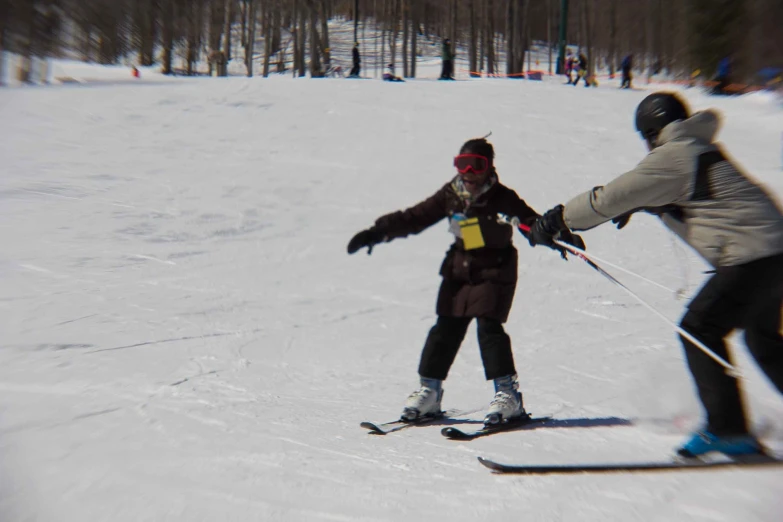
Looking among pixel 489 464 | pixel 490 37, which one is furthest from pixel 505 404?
pixel 490 37

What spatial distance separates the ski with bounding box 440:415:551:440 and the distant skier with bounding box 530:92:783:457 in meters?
0.91

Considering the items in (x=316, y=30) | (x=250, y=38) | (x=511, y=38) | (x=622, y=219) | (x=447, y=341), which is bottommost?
(x=447, y=341)

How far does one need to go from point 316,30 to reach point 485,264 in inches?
1096

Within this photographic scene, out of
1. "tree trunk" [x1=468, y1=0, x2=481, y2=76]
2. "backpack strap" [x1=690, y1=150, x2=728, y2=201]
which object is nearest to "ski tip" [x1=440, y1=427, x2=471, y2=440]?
"backpack strap" [x1=690, y1=150, x2=728, y2=201]

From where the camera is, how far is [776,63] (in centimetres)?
1639

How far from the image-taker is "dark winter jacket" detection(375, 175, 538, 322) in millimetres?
3846

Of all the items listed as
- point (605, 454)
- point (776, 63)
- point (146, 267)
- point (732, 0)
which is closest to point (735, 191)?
point (605, 454)

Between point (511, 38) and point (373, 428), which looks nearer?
point (373, 428)

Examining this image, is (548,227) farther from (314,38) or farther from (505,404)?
(314,38)

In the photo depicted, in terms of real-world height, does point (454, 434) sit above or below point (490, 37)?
below

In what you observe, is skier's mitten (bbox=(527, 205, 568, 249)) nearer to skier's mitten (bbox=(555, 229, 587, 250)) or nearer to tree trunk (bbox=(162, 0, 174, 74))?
skier's mitten (bbox=(555, 229, 587, 250))

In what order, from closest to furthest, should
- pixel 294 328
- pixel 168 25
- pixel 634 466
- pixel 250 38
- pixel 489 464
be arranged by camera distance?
pixel 168 25
pixel 634 466
pixel 489 464
pixel 294 328
pixel 250 38

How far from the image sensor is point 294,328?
6.25m

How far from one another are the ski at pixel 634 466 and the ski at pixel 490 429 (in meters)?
0.58
